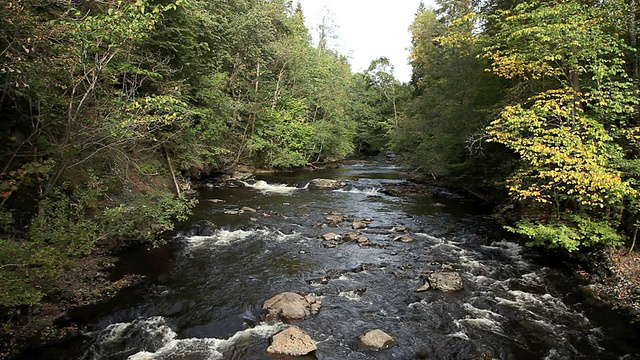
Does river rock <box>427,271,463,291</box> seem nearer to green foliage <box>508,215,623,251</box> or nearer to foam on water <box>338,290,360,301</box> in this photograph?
foam on water <box>338,290,360,301</box>

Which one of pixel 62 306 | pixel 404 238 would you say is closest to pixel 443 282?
pixel 404 238

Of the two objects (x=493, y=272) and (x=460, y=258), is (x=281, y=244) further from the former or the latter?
(x=493, y=272)

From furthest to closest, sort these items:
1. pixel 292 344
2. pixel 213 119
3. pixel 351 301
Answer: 1. pixel 213 119
2. pixel 351 301
3. pixel 292 344

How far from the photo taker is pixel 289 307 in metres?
7.36

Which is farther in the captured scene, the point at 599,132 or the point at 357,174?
the point at 357,174

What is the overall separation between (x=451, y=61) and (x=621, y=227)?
1303 centimetres

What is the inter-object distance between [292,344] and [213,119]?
623 inches

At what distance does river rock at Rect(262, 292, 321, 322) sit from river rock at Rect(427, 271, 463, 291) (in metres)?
3.06

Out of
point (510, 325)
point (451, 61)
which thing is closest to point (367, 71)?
point (451, 61)

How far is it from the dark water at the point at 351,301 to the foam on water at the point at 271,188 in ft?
22.2

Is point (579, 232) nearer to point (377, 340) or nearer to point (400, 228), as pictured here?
point (400, 228)

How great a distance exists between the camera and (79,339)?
20.1 ft

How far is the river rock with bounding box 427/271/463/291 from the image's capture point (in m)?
8.46

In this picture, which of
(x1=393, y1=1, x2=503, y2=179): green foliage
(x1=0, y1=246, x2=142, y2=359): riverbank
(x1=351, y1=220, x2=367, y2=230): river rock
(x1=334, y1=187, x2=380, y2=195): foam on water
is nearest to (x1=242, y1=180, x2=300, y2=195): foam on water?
(x1=334, y1=187, x2=380, y2=195): foam on water
